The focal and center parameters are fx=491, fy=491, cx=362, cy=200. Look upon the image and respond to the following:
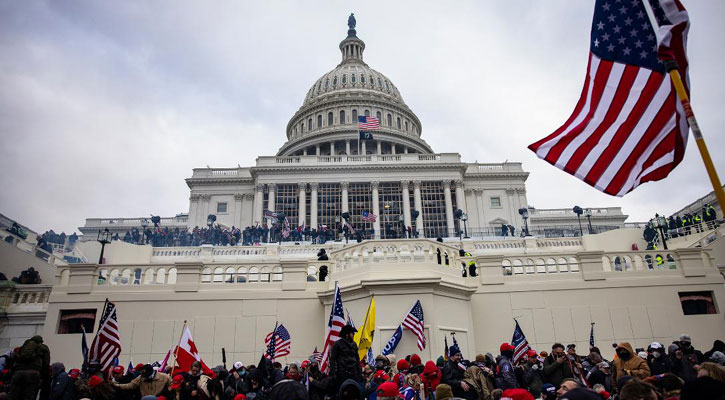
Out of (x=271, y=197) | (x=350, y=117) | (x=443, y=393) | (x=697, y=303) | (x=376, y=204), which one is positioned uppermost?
(x=350, y=117)

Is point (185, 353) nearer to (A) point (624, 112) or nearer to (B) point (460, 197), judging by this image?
(A) point (624, 112)

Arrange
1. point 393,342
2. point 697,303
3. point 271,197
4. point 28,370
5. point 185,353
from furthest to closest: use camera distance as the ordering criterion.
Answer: point 271,197, point 697,303, point 393,342, point 185,353, point 28,370

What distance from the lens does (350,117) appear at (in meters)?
80.7

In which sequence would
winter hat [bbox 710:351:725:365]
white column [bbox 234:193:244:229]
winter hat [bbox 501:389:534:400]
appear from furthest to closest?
1. white column [bbox 234:193:244:229]
2. winter hat [bbox 710:351:725:365]
3. winter hat [bbox 501:389:534:400]

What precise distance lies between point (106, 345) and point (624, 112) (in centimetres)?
1039

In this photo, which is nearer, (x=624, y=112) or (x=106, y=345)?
(x=624, y=112)

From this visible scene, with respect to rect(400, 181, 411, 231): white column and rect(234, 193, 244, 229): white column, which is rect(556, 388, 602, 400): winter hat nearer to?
rect(400, 181, 411, 231): white column

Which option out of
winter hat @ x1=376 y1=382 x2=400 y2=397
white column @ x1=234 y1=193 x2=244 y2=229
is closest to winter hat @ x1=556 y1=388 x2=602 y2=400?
winter hat @ x1=376 y1=382 x2=400 y2=397

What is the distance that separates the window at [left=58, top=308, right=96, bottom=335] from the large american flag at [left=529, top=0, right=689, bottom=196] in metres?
12.9

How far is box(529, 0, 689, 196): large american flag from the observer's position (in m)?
6.14

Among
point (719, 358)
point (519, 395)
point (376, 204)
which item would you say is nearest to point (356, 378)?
point (519, 395)

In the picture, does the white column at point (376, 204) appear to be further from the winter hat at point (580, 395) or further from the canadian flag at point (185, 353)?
the winter hat at point (580, 395)

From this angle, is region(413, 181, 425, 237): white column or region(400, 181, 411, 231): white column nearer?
region(400, 181, 411, 231): white column

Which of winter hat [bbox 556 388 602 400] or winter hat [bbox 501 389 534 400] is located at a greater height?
winter hat [bbox 556 388 602 400]
